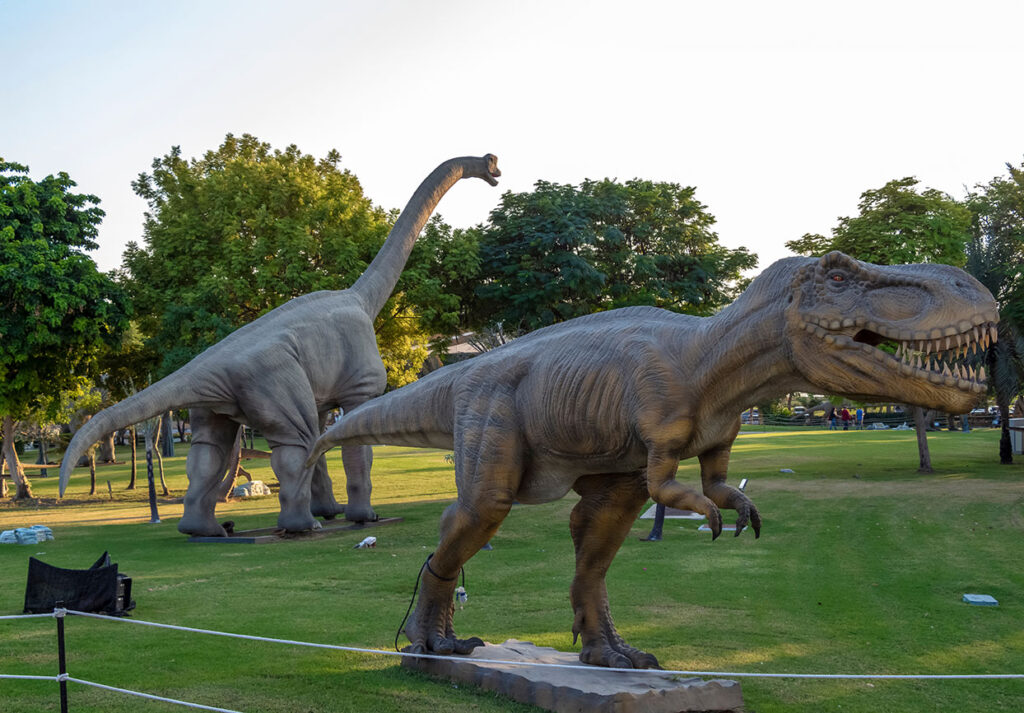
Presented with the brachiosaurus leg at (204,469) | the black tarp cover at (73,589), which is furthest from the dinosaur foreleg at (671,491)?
the brachiosaurus leg at (204,469)

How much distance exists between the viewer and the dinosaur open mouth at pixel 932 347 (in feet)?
14.8

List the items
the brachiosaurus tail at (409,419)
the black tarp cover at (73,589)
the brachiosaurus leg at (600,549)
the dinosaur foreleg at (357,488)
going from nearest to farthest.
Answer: the brachiosaurus leg at (600,549)
the brachiosaurus tail at (409,419)
the black tarp cover at (73,589)
the dinosaur foreleg at (357,488)

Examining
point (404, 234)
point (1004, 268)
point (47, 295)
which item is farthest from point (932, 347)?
point (1004, 268)

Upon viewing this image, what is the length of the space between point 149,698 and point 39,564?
9.94 feet

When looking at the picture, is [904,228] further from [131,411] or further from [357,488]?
[131,411]

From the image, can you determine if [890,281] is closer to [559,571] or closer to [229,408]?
[559,571]

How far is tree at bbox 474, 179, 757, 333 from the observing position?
21.2 m

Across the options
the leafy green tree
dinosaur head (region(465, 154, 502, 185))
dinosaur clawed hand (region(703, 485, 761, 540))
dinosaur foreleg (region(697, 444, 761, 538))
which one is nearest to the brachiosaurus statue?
dinosaur head (region(465, 154, 502, 185))

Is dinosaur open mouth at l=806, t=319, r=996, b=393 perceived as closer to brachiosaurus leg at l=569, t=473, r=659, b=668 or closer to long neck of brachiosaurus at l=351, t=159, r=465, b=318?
brachiosaurus leg at l=569, t=473, r=659, b=668

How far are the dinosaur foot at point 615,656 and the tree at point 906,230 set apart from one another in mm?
16105

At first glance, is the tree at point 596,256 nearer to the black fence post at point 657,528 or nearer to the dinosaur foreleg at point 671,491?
the black fence post at point 657,528

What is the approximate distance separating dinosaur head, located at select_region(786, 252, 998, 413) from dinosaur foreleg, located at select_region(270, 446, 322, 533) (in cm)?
1030

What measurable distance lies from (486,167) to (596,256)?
9195 mm

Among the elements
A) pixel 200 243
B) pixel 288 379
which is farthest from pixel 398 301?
pixel 288 379
